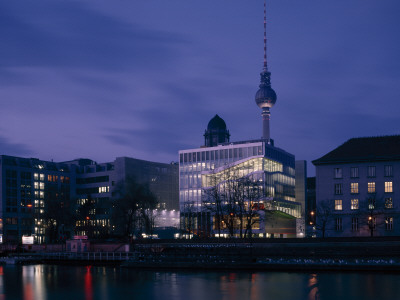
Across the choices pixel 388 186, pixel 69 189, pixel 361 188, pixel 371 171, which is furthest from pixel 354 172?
pixel 69 189

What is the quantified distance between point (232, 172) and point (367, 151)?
41.9 meters

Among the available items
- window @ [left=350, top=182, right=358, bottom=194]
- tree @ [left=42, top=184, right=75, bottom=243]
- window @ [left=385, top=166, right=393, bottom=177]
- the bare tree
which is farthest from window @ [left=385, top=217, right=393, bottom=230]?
tree @ [left=42, top=184, right=75, bottom=243]

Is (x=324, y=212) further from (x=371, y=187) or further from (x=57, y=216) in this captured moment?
(x=57, y=216)

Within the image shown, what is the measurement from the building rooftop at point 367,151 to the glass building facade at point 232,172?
31.6 m

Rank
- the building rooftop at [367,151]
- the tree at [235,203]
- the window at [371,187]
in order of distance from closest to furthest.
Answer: the tree at [235,203] → the building rooftop at [367,151] → the window at [371,187]

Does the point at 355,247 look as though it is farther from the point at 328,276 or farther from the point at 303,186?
the point at 303,186

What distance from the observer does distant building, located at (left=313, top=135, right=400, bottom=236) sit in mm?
88688

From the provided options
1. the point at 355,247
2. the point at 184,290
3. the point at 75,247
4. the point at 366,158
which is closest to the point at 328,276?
the point at 184,290

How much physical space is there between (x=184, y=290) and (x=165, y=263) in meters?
23.4

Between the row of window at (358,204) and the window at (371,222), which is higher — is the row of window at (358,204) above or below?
above

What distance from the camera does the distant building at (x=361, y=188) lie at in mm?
88688

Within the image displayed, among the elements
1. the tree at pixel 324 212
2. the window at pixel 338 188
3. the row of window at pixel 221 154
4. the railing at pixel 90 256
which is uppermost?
the row of window at pixel 221 154

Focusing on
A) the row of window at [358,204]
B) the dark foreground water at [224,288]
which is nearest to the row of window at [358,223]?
the row of window at [358,204]

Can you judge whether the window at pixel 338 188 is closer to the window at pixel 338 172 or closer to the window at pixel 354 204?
the window at pixel 338 172
